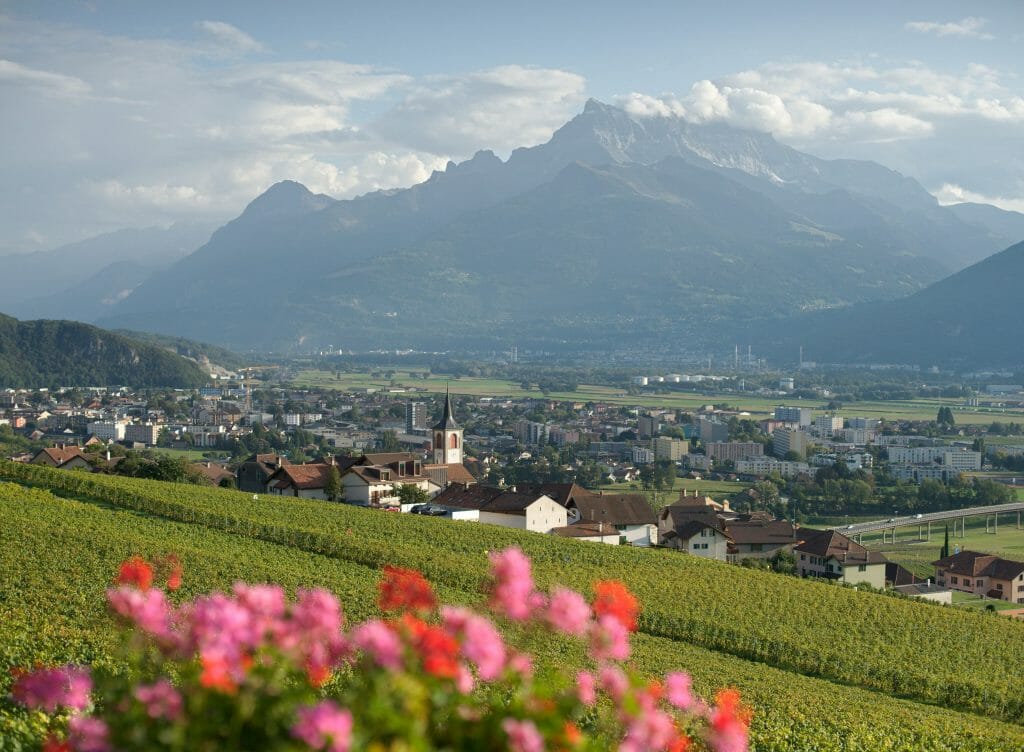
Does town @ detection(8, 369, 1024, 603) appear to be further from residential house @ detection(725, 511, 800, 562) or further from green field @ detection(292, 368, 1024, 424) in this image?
green field @ detection(292, 368, 1024, 424)

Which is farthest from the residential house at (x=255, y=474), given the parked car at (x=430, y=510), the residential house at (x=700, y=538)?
the residential house at (x=700, y=538)

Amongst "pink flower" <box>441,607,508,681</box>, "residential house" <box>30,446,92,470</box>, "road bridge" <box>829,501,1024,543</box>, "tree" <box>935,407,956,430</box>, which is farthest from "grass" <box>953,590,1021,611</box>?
"tree" <box>935,407,956,430</box>

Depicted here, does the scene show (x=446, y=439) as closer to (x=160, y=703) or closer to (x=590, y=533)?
(x=590, y=533)

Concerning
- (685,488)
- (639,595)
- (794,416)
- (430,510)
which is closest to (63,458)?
(430,510)

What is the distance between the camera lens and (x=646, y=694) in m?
4.37

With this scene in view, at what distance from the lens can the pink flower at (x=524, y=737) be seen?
12.6 ft

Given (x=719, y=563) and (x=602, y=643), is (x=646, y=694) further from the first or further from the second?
(x=719, y=563)

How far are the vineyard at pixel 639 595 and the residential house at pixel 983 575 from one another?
40.4 feet

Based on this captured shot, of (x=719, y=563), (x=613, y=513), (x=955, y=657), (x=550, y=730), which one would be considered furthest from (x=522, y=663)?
(x=613, y=513)

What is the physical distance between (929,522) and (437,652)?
6268cm

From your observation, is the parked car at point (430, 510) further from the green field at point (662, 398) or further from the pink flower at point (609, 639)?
the green field at point (662, 398)

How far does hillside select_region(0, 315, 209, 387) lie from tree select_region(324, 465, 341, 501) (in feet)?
365

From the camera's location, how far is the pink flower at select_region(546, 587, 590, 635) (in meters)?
4.44

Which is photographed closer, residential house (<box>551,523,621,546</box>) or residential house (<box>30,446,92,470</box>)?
residential house (<box>551,523,621,546</box>)
